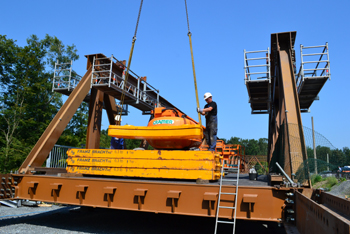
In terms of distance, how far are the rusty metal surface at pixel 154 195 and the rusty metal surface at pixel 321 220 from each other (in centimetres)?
82

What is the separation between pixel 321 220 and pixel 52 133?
27.8 ft

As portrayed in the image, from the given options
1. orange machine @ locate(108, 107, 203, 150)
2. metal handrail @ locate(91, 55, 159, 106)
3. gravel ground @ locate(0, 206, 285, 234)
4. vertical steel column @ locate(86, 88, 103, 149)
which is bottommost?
gravel ground @ locate(0, 206, 285, 234)

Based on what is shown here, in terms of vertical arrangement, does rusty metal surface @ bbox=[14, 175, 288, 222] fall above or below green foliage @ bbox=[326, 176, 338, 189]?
above

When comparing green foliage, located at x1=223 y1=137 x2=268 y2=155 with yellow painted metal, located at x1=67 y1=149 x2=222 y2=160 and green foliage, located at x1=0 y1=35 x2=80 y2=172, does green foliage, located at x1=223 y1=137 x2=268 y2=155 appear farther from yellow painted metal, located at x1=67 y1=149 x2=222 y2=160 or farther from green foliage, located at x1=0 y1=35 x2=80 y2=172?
yellow painted metal, located at x1=67 y1=149 x2=222 y2=160

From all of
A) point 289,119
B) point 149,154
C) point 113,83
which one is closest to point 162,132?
point 149,154

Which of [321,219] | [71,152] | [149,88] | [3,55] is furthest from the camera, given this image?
[3,55]

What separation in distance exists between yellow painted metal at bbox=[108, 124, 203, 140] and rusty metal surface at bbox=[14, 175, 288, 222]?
122 cm

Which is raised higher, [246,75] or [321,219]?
[246,75]

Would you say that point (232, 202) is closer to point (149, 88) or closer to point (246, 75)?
point (246, 75)

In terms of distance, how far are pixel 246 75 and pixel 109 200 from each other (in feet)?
31.2

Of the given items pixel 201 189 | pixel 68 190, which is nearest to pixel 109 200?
pixel 68 190

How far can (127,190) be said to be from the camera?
557cm

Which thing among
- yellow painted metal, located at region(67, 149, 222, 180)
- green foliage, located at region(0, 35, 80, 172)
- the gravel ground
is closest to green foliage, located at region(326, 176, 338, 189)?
the gravel ground

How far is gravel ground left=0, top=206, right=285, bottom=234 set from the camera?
22.3ft
